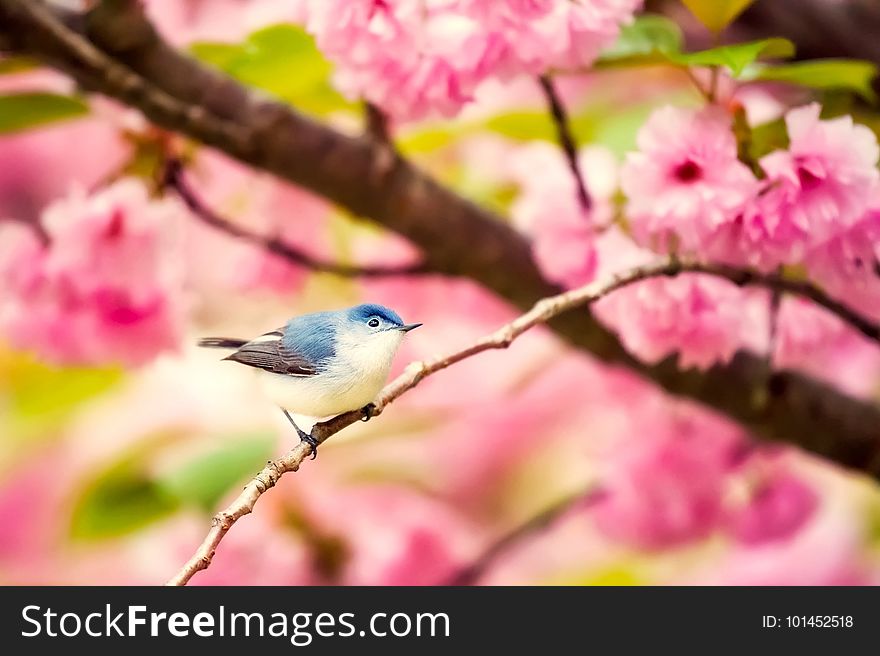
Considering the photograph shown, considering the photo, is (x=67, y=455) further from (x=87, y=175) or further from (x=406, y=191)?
(x=406, y=191)

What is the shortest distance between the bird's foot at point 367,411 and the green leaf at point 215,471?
1.02 feet

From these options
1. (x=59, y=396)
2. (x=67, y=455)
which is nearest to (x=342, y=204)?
(x=59, y=396)

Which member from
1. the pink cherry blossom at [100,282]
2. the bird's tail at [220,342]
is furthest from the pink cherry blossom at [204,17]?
the bird's tail at [220,342]

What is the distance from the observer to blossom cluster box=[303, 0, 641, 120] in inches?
16.8

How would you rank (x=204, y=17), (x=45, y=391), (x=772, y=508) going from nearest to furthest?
(x=772, y=508) → (x=45, y=391) → (x=204, y=17)

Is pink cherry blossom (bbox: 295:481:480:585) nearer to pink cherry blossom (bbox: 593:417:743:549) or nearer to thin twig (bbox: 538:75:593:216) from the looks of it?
pink cherry blossom (bbox: 593:417:743:549)

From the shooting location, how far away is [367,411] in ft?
1.22

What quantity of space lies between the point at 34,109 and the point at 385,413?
0.47m

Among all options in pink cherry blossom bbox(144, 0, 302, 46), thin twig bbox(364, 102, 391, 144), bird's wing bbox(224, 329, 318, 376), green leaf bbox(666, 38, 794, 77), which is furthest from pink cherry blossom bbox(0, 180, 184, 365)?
pink cherry blossom bbox(144, 0, 302, 46)

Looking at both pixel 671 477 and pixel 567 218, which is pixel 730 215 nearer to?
pixel 567 218

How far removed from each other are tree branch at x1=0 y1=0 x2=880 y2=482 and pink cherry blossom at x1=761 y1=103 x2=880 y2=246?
0.22 meters

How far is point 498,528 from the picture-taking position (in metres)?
1.12

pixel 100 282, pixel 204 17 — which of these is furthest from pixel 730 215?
pixel 204 17

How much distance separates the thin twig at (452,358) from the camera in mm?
272
